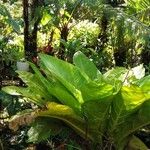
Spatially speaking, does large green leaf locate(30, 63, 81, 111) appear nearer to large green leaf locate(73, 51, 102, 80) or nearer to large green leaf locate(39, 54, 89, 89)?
large green leaf locate(39, 54, 89, 89)

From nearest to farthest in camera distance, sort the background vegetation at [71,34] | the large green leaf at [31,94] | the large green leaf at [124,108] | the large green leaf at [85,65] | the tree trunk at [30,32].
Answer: the large green leaf at [124,108]
the large green leaf at [31,94]
the large green leaf at [85,65]
the background vegetation at [71,34]
the tree trunk at [30,32]

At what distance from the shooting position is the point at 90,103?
3988 mm

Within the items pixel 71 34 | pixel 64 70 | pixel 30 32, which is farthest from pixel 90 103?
pixel 71 34

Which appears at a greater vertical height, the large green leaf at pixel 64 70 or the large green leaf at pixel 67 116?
the large green leaf at pixel 64 70

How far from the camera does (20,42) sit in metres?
8.84

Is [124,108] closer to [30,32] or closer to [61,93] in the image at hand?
[61,93]

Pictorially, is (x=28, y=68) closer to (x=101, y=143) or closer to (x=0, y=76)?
(x=0, y=76)

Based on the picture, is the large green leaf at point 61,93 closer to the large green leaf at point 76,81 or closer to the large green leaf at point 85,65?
the large green leaf at point 76,81

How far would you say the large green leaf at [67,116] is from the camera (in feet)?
13.5

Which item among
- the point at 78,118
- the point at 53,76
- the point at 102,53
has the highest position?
the point at 53,76

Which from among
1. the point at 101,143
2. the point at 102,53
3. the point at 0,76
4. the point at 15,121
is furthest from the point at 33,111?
the point at 102,53

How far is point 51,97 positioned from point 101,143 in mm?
707

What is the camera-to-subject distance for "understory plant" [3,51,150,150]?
3.93 metres

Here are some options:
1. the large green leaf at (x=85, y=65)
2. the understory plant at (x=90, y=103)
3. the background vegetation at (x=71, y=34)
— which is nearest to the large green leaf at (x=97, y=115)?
the understory plant at (x=90, y=103)
